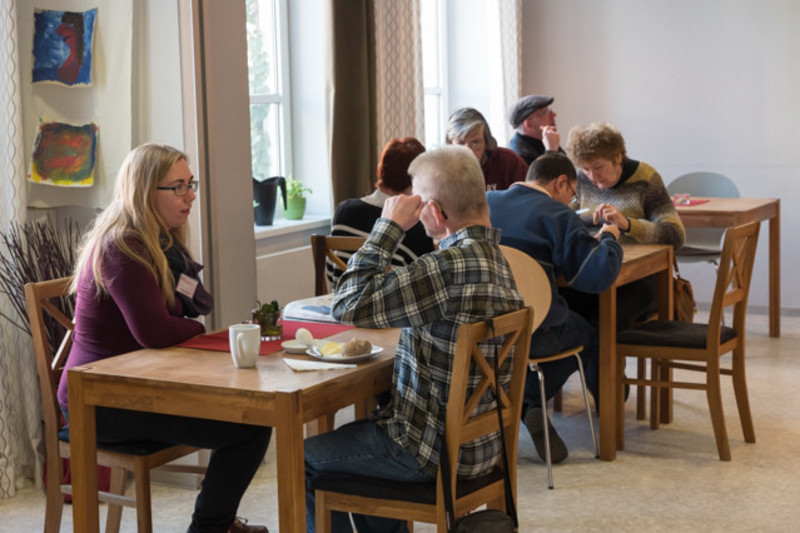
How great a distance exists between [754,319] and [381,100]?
2.78m

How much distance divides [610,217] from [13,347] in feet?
7.30

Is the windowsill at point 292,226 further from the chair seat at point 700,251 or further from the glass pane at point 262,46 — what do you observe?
the chair seat at point 700,251

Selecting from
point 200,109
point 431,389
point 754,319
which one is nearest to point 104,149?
point 200,109

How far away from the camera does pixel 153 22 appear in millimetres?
3451

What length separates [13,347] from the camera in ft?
11.2

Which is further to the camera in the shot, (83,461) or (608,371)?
(608,371)

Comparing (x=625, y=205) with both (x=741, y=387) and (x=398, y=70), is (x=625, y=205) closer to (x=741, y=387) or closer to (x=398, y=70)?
(x=741, y=387)

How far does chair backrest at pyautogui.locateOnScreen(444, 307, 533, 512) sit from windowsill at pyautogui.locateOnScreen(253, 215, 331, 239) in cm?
234

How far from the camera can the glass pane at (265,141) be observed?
195 inches

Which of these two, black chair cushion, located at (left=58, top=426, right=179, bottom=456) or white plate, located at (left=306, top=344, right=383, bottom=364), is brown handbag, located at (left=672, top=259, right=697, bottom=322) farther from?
black chair cushion, located at (left=58, top=426, right=179, bottom=456)

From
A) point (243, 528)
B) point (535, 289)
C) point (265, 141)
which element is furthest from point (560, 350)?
point (265, 141)

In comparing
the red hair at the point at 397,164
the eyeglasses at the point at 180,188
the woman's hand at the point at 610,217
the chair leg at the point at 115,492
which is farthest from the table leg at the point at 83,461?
the woman's hand at the point at 610,217

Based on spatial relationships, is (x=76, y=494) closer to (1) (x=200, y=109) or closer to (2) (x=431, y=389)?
(2) (x=431, y=389)

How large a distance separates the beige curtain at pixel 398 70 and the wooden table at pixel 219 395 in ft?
9.03
